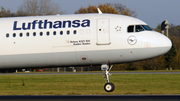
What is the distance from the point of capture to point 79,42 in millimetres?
22984

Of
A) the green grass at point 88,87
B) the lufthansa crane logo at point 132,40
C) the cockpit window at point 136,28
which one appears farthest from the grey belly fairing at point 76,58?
the green grass at point 88,87

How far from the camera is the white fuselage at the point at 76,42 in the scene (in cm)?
2277

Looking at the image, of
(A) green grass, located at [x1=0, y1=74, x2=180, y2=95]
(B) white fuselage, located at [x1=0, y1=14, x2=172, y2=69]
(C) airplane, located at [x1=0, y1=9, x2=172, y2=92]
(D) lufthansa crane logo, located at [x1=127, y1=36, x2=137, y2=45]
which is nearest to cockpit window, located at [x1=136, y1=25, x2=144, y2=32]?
(C) airplane, located at [x1=0, y1=9, x2=172, y2=92]

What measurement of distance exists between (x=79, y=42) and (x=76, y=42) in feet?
0.71

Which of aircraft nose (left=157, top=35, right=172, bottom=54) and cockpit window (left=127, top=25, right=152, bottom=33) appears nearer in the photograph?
aircraft nose (left=157, top=35, right=172, bottom=54)

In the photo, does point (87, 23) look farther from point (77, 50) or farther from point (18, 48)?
point (18, 48)

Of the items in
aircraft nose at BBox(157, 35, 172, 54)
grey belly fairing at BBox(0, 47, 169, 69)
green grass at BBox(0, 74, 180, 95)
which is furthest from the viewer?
green grass at BBox(0, 74, 180, 95)

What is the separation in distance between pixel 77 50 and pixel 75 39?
31.7 inches

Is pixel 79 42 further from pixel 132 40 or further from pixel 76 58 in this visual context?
pixel 132 40

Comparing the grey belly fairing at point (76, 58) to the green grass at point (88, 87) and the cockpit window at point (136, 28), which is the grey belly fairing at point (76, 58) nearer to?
the cockpit window at point (136, 28)

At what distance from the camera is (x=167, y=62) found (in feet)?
259

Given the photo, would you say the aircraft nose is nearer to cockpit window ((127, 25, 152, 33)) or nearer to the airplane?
the airplane

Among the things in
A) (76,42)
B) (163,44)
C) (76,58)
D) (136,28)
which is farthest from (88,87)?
→ (163,44)

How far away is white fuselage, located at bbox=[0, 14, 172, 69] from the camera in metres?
22.8
